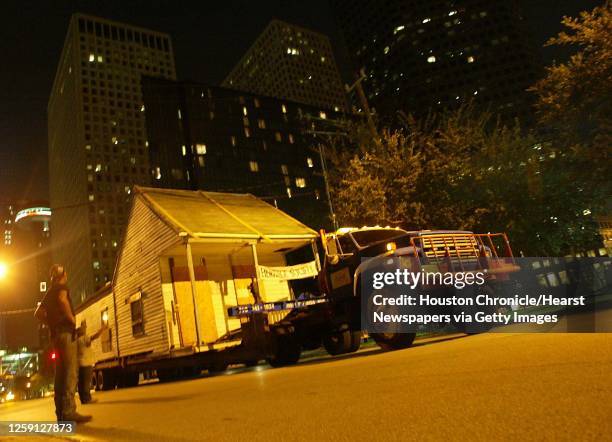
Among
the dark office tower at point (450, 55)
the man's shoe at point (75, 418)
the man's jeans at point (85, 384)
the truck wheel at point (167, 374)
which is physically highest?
the dark office tower at point (450, 55)

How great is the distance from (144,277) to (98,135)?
13273cm

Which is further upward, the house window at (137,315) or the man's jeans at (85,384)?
the house window at (137,315)

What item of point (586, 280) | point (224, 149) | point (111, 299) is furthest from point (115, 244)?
point (586, 280)

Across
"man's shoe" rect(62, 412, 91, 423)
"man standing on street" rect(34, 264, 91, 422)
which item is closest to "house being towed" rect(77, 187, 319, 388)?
"man's shoe" rect(62, 412, 91, 423)

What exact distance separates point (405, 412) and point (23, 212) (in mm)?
162291

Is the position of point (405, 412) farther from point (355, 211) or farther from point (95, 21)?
point (95, 21)

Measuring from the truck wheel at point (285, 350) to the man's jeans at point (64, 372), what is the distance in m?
5.67

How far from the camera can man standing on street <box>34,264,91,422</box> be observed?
5590 millimetres

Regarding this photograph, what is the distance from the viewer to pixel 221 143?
93000mm

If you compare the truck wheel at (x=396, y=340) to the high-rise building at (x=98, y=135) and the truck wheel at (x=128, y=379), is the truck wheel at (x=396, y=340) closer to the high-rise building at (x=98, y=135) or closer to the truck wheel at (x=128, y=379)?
the truck wheel at (x=128, y=379)

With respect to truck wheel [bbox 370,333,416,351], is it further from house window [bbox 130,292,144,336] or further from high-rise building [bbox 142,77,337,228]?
high-rise building [bbox 142,77,337,228]

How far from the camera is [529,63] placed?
477ft

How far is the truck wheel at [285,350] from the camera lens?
1091 cm

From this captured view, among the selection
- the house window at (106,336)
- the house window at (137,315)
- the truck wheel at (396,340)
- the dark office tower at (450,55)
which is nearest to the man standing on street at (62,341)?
the truck wheel at (396,340)
